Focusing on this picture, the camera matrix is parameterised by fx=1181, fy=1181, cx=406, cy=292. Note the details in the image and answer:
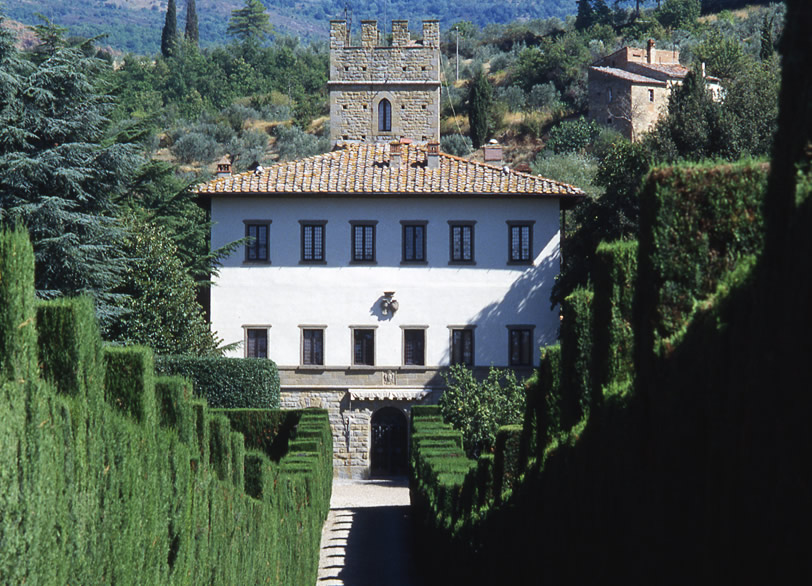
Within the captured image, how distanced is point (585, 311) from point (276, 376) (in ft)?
82.4

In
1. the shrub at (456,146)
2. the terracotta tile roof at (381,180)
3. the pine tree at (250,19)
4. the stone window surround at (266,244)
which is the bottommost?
the stone window surround at (266,244)

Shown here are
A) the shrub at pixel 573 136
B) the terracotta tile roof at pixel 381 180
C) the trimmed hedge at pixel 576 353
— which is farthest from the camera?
the shrub at pixel 573 136

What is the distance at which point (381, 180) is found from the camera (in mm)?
36844

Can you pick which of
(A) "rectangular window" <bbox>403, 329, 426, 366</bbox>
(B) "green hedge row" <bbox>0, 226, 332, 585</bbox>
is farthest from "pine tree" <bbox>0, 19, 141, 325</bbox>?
(B) "green hedge row" <bbox>0, 226, 332, 585</bbox>

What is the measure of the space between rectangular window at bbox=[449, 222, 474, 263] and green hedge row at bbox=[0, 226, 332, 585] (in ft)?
82.6

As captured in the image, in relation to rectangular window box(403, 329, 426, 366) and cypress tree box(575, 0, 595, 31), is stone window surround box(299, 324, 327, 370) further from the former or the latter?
cypress tree box(575, 0, 595, 31)

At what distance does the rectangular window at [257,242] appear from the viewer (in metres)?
36.4

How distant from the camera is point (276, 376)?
34.1 metres

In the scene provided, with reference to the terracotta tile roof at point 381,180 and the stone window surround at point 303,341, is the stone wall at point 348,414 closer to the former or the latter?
the stone window surround at point 303,341

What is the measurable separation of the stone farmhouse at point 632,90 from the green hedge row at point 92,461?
2476 inches

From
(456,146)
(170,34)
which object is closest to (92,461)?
(456,146)

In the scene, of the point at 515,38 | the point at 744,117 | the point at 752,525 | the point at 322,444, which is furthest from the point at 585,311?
the point at 515,38

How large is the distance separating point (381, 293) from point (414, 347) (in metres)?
1.95

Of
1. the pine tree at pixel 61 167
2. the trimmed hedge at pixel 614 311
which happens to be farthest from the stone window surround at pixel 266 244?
the trimmed hedge at pixel 614 311
